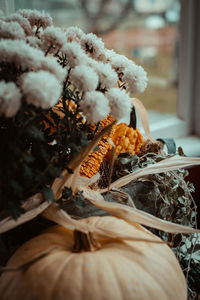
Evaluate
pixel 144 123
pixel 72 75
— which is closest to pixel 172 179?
pixel 144 123

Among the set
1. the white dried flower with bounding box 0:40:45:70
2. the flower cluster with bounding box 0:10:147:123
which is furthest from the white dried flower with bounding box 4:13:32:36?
the white dried flower with bounding box 0:40:45:70

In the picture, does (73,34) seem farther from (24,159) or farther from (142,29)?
(142,29)

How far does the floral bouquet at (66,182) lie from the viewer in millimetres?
513

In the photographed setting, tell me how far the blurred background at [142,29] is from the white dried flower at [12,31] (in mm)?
1370

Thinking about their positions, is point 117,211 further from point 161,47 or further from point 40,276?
point 161,47

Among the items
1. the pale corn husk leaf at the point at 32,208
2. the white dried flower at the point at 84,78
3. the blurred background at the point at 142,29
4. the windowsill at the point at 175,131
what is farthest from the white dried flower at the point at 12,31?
the blurred background at the point at 142,29

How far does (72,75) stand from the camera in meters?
0.54

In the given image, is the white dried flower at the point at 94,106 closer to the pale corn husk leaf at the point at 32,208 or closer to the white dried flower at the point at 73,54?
the white dried flower at the point at 73,54

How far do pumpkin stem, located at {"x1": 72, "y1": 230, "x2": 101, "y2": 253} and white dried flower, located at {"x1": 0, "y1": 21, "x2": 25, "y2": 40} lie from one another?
1.07 feet

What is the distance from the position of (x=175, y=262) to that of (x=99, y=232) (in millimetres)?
144

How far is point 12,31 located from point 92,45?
0.48ft

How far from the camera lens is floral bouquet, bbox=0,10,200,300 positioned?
513mm

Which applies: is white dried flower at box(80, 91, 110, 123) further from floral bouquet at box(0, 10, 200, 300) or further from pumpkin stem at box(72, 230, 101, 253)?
pumpkin stem at box(72, 230, 101, 253)

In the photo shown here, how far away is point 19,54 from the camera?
50 centimetres
